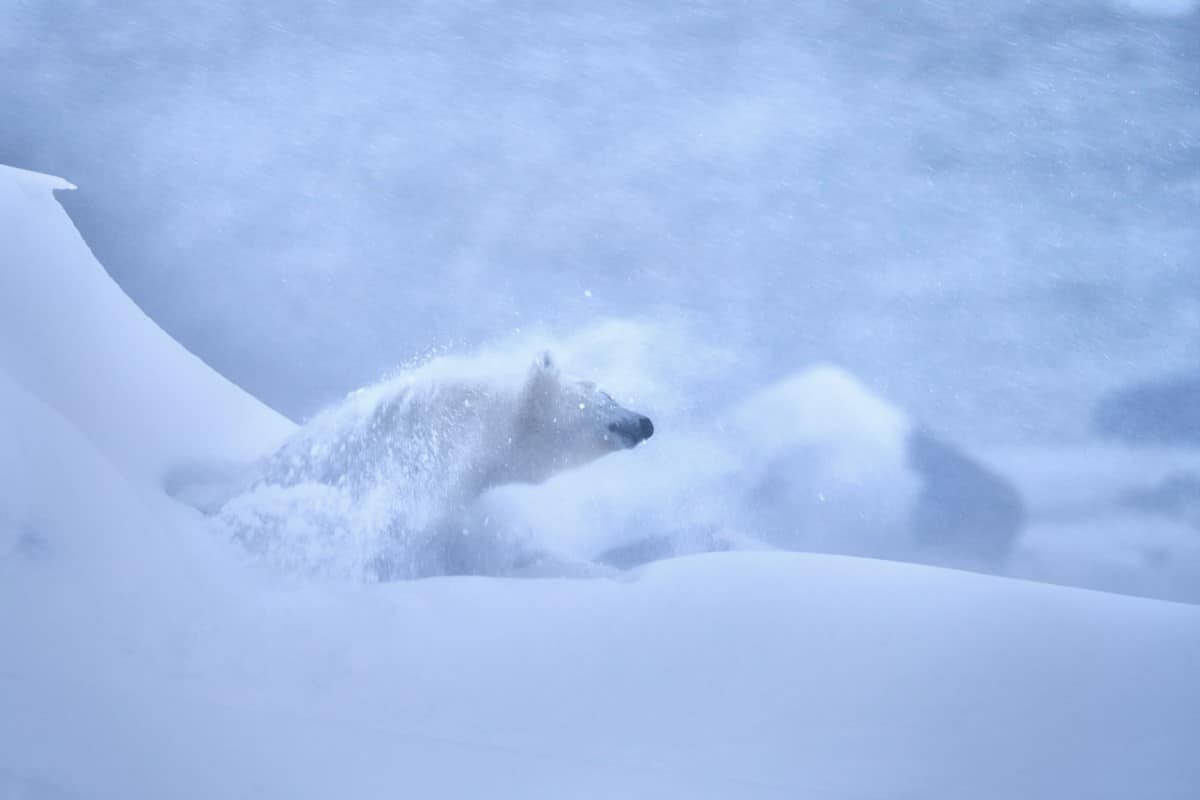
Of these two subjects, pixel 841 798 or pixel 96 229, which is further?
pixel 96 229

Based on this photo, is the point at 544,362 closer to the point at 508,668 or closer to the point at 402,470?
the point at 402,470

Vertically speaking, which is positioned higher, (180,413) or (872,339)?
(872,339)

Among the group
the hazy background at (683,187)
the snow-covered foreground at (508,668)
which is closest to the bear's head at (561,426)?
the hazy background at (683,187)

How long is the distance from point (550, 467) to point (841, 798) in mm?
815

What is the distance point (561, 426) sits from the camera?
197cm

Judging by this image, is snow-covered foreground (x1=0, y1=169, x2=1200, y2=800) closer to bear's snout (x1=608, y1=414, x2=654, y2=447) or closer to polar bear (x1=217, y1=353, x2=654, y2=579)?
polar bear (x1=217, y1=353, x2=654, y2=579)

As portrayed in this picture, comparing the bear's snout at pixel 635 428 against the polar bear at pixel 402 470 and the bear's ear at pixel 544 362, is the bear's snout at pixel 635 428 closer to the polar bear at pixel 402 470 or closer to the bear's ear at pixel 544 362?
the polar bear at pixel 402 470

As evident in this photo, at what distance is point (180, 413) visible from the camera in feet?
6.48

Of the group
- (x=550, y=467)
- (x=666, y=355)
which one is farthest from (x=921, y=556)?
(x=550, y=467)

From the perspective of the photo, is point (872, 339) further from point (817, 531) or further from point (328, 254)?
point (328, 254)

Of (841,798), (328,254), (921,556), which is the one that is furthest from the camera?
(328,254)

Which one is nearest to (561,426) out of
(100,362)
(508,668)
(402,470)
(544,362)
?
(544,362)

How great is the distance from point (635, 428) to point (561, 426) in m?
0.15

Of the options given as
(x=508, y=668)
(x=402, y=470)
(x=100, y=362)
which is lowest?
(x=508, y=668)
